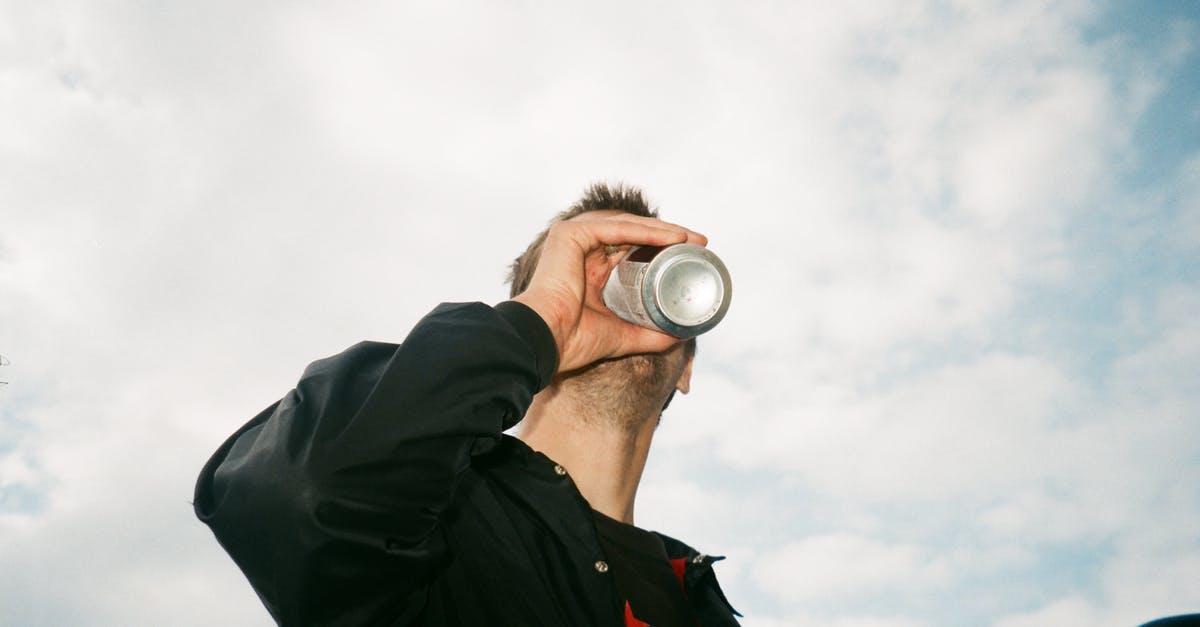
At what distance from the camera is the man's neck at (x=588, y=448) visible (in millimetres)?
2830

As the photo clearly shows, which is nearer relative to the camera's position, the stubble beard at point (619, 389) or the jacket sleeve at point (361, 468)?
the jacket sleeve at point (361, 468)

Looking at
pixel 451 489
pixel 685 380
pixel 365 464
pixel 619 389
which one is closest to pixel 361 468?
pixel 365 464

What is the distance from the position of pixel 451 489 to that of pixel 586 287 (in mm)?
856

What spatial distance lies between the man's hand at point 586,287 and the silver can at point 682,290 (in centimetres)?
6

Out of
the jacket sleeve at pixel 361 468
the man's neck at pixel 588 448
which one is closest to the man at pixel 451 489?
the jacket sleeve at pixel 361 468

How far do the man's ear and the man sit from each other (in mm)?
632

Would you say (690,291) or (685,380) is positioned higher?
(685,380)

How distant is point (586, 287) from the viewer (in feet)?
7.09

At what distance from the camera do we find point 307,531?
4.35 ft

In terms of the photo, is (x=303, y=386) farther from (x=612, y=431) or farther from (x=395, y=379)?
(x=612, y=431)

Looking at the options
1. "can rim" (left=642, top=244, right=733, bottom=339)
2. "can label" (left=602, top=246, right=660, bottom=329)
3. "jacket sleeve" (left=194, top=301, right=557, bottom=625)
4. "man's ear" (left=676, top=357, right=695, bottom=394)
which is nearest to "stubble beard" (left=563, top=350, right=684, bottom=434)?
"man's ear" (left=676, top=357, right=695, bottom=394)

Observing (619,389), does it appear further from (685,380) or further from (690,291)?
(690,291)

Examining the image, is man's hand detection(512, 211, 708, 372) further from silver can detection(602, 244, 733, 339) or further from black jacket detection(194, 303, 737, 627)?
black jacket detection(194, 303, 737, 627)

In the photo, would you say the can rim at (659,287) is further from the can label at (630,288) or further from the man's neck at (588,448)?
the man's neck at (588,448)
